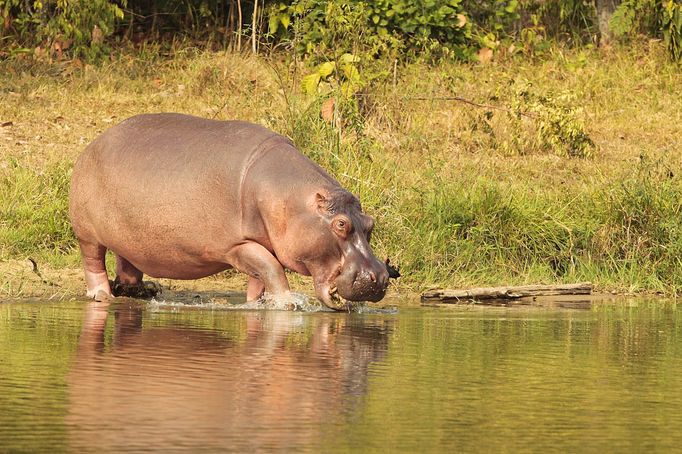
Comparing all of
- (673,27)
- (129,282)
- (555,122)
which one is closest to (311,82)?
(555,122)

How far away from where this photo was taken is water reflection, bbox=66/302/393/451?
4.98 m

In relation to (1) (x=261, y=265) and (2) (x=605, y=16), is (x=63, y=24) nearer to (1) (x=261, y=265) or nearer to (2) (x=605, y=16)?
(2) (x=605, y=16)

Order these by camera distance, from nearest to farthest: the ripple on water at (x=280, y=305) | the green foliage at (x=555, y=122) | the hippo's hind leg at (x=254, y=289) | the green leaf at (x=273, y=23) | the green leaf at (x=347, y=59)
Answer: the ripple on water at (x=280, y=305) < the hippo's hind leg at (x=254, y=289) < the green foliage at (x=555, y=122) < the green leaf at (x=347, y=59) < the green leaf at (x=273, y=23)

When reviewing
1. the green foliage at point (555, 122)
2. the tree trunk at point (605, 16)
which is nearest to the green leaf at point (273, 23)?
the green foliage at point (555, 122)

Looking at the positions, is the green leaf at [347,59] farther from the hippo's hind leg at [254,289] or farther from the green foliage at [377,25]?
the hippo's hind leg at [254,289]

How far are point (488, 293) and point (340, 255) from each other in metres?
1.63

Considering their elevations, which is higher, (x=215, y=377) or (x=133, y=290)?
(x=133, y=290)

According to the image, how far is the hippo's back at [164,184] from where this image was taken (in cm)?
891

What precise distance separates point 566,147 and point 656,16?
9.31 feet

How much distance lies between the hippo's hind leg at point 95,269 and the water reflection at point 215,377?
0.98 meters

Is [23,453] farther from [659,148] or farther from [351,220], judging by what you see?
[659,148]

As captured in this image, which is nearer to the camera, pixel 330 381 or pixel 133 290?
pixel 330 381

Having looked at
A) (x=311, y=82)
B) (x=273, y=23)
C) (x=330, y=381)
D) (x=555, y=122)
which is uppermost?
(x=273, y=23)

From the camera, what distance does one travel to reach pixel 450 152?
535 inches
